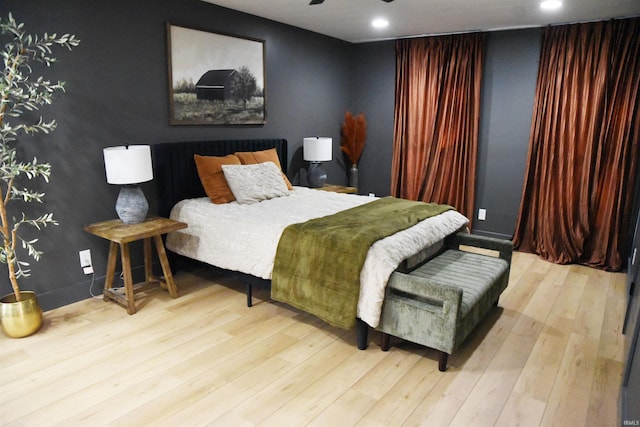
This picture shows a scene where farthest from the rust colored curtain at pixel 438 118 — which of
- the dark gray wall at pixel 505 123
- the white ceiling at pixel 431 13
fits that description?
the white ceiling at pixel 431 13

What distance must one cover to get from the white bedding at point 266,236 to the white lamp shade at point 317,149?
44.6 inches

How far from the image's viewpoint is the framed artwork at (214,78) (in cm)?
357

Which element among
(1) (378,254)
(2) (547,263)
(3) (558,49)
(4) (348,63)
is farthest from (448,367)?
(4) (348,63)

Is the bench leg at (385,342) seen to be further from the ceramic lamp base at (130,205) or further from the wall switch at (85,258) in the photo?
the wall switch at (85,258)

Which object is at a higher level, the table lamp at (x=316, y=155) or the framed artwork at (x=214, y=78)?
the framed artwork at (x=214, y=78)

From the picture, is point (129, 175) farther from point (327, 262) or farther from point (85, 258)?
point (327, 262)

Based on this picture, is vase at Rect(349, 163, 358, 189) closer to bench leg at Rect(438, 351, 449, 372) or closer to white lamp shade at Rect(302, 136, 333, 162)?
white lamp shade at Rect(302, 136, 333, 162)

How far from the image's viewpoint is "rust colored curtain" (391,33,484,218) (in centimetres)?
471

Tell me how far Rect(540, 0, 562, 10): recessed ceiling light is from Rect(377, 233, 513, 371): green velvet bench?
2.28 m

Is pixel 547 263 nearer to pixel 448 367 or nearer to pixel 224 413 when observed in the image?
pixel 448 367

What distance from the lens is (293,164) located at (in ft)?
16.3

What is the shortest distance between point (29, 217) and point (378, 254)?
94.3 inches

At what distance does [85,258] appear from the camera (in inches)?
123

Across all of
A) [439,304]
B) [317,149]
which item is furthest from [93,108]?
[439,304]
